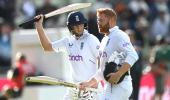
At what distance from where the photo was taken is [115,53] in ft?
33.7

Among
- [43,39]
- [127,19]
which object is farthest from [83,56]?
[127,19]

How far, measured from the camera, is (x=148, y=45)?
2100 cm

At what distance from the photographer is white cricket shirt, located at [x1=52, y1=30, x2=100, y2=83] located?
1095cm

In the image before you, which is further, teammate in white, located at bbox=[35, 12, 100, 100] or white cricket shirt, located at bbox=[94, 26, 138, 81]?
teammate in white, located at bbox=[35, 12, 100, 100]

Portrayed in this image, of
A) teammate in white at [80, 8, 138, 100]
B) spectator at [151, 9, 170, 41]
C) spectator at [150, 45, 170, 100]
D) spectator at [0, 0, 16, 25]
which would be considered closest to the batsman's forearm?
teammate in white at [80, 8, 138, 100]

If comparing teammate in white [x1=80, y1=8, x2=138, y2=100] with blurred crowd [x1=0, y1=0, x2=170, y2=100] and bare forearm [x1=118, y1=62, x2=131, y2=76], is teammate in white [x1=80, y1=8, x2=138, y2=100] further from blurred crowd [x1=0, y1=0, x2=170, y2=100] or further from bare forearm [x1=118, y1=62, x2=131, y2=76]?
blurred crowd [x1=0, y1=0, x2=170, y2=100]

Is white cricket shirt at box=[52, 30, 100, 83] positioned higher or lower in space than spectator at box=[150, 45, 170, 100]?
lower

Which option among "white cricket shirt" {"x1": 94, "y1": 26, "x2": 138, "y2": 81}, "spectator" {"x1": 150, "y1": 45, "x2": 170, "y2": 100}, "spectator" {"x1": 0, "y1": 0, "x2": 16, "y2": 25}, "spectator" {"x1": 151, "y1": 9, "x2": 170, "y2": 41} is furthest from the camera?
"spectator" {"x1": 151, "y1": 9, "x2": 170, "y2": 41}

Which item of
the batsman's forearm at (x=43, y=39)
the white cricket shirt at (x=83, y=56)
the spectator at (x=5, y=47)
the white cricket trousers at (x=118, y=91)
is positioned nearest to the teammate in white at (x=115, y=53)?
the white cricket trousers at (x=118, y=91)

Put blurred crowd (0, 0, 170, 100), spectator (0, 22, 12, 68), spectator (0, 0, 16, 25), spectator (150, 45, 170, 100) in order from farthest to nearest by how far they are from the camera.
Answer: spectator (0, 0, 16, 25), blurred crowd (0, 0, 170, 100), spectator (0, 22, 12, 68), spectator (150, 45, 170, 100)

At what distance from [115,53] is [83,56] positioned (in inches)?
31.7

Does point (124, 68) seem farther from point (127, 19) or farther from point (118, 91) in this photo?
point (127, 19)

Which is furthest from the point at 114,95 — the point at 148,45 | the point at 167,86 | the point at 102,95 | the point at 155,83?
the point at 148,45

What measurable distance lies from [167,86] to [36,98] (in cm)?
301
